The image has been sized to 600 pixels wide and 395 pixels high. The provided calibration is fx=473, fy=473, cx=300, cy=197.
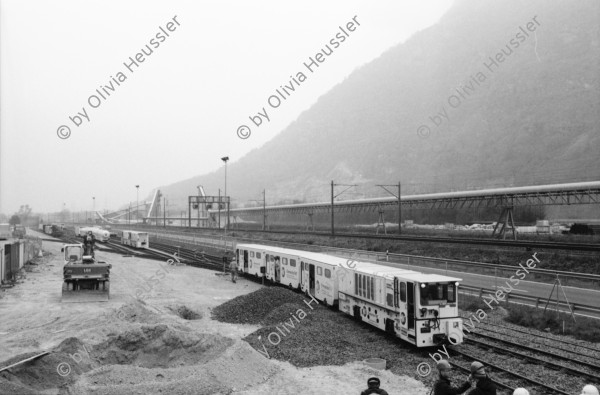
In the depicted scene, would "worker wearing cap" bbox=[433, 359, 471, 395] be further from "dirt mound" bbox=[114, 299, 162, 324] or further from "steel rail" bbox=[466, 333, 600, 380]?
"dirt mound" bbox=[114, 299, 162, 324]

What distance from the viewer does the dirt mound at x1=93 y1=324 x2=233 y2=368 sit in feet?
54.2

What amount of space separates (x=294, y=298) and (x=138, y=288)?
14399 mm

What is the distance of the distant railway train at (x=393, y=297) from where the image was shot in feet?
54.9

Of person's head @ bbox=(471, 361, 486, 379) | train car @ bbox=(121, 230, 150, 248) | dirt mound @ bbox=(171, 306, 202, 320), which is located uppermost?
person's head @ bbox=(471, 361, 486, 379)

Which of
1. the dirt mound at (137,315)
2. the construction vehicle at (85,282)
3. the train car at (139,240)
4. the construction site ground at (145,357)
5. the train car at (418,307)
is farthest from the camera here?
the train car at (139,240)

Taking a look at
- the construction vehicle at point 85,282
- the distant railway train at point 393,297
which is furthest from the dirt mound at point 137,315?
the distant railway train at point 393,297

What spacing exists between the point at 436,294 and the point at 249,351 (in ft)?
22.4

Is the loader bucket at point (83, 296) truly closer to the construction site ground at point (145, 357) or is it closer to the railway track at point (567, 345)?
the construction site ground at point (145, 357)

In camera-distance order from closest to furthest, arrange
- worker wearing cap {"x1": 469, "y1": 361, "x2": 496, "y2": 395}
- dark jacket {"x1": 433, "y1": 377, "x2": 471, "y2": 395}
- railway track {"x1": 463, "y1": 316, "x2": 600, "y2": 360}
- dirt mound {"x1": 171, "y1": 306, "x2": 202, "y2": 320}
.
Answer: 1. worker wearing cap {"x1": 469, "y1": 361, "x2": 496, "y2": 395}
2. dark jacket {"x1": 433, "y1": 377, "x2": 471, "y2": 395}
3. railway track {"x1": 463, "y1": 316, "x2": 600, "y2": 360}
4. dirt mound {"x1": 171, "y1": 306, "x2": 202, "y2": 320}

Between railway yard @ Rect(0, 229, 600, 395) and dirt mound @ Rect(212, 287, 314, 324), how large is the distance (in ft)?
0.18

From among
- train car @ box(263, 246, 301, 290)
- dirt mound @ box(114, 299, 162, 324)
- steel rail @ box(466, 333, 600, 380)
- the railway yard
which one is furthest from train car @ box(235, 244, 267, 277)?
steel rail @ box(466, 333, 600, 380)

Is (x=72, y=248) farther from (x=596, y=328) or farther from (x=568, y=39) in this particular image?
(x=568, y=39)

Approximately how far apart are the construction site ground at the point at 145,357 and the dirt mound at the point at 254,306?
717 mm

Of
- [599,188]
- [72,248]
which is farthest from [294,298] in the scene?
[599,188]
